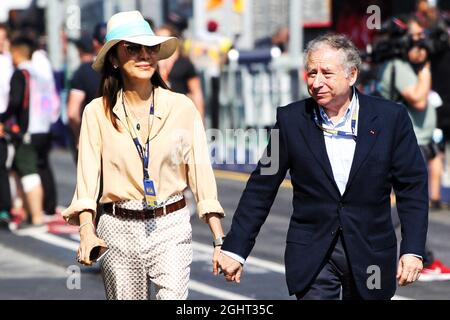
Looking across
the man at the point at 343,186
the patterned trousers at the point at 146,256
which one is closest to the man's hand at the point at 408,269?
the man at the point at 343,186

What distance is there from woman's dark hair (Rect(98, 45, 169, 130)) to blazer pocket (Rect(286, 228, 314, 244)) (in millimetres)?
1006

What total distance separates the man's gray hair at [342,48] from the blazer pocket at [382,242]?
73cm

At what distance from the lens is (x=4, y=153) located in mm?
13703

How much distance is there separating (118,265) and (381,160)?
1325mm

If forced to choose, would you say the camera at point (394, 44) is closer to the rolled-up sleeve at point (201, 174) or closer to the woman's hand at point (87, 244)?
Result: the rolled-up sleeve at point (201, 174)

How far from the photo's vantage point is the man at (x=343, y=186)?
5.93 meters

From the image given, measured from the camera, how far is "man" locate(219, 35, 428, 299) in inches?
234

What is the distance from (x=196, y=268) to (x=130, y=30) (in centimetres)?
497

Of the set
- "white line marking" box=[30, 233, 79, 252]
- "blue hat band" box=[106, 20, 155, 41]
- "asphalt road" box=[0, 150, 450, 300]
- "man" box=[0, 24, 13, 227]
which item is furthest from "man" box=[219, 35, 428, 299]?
"man" box=[0, 24, 13, 227]

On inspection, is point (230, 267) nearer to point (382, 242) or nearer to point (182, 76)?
point (382, 242)

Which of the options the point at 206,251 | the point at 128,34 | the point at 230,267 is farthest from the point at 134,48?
the point at 206,251

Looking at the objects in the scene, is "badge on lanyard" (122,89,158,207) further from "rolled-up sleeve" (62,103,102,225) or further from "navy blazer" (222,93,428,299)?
"navy blazer" (222,93,428,299)

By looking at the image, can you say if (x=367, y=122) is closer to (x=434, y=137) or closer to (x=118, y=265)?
(x=118, y=265)
